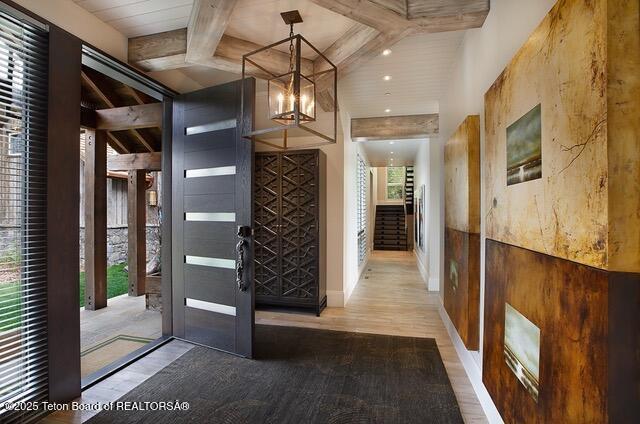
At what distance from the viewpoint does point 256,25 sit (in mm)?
2768

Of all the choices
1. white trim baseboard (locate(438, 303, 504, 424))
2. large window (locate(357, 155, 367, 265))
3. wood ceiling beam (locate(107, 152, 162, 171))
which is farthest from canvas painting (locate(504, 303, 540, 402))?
wood ceiling beam (locate(107, 152, 162, 171))

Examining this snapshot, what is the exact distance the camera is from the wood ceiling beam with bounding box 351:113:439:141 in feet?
17.7

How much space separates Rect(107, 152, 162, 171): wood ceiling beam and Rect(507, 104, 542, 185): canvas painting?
5330mm

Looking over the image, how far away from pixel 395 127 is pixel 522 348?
4555 mm

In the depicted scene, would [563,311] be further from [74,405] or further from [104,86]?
[104,86]

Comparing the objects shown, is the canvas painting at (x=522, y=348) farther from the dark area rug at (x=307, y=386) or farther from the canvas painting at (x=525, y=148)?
the dark area rug at (x=307, y=386)

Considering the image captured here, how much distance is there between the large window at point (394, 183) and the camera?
15.8 meters

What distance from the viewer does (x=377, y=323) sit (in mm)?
4043

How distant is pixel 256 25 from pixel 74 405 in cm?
332

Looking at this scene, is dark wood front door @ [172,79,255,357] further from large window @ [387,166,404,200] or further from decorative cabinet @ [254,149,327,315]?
large window @ [387,166,404,200]

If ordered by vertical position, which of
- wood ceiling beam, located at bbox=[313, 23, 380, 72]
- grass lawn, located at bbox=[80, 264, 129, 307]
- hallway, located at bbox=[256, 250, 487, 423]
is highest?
wood ceiling beam, located at bbox=[313, 23, 380, 72]

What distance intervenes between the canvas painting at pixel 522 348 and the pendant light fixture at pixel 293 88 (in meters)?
1.54

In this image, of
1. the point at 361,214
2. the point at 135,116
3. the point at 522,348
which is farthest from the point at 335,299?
Answer: the point at 135,116

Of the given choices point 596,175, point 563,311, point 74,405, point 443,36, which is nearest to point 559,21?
point 596,175
